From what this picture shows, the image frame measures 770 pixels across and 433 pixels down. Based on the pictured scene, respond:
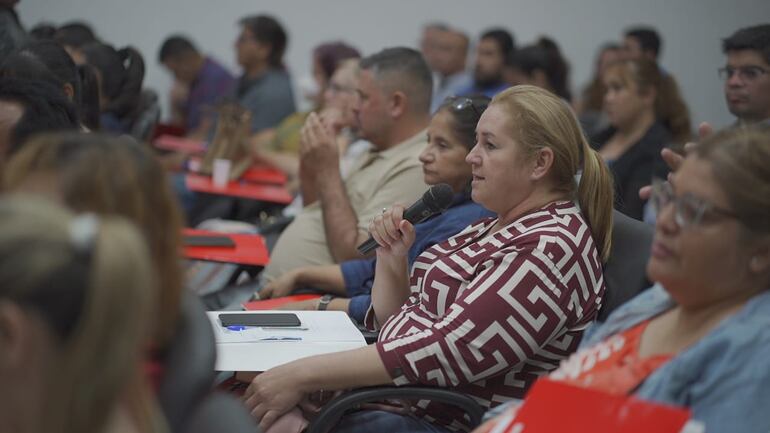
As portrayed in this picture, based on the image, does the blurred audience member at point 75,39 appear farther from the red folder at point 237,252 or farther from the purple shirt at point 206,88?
the purple shirt at point 206,88

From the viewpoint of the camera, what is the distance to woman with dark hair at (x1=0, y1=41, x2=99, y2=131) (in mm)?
2455

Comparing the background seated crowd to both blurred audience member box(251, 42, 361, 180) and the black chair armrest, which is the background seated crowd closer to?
the black chair armrest

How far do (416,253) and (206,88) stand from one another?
4.30 meters

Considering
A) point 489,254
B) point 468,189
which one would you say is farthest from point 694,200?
point 468,189

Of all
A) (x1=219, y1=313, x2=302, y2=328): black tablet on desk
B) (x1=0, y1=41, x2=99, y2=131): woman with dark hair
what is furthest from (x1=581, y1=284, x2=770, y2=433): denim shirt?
(x1=0, y1=41, x2=99, y2=131): woman with dark hair

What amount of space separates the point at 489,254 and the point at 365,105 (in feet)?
4.32

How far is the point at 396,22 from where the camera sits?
24.7 ft

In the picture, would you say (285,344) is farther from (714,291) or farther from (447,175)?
(714,291)

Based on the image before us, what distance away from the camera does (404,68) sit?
126 inches

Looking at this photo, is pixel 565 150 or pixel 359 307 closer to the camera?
pixel 565 150

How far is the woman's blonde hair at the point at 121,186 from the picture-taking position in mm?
1123

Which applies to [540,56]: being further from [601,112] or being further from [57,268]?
[57,268]

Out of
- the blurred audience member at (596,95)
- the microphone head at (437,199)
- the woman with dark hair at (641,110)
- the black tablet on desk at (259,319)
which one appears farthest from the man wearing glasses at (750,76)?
the blurred audience member at (596,95)

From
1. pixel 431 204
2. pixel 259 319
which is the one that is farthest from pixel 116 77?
pixel 431 204
